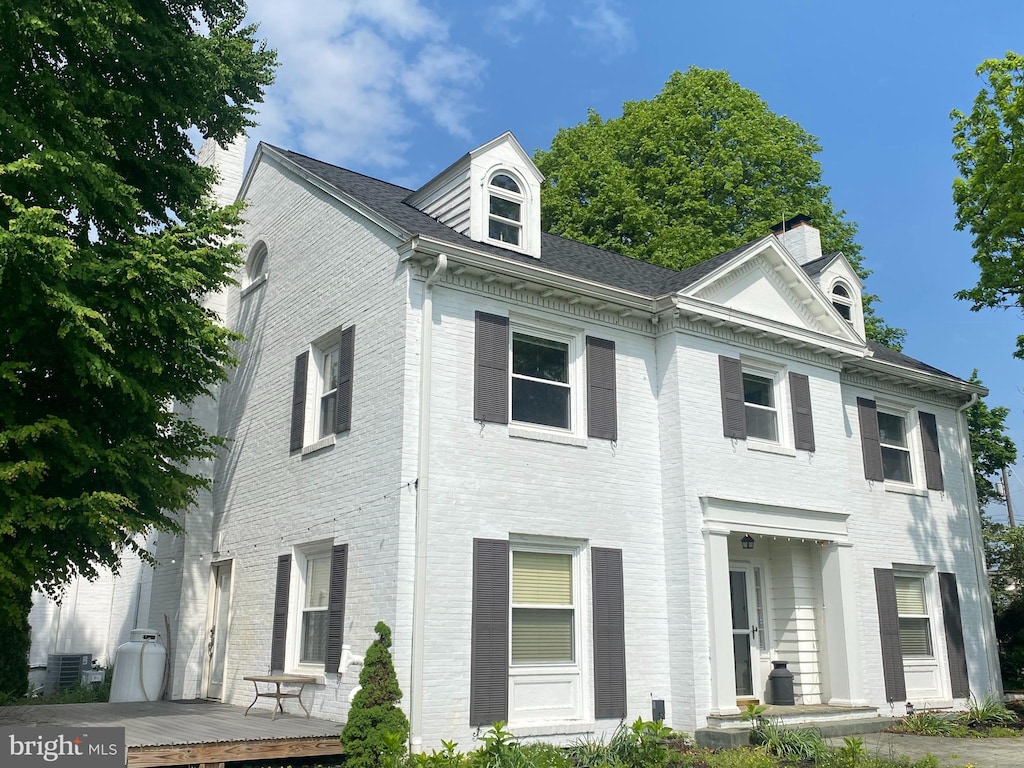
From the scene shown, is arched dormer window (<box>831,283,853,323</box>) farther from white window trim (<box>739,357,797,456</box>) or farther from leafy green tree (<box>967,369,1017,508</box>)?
leafy green tree (<box>967,369,1017,508</box>)

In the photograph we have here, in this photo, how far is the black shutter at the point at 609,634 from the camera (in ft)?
41.4

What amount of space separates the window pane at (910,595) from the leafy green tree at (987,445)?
1321 centimetres

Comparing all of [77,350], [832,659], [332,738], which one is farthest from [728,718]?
[77,350]

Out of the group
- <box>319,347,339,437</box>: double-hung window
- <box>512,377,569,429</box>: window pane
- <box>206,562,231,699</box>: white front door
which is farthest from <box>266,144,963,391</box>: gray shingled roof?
<box>206,562,231,699</box>: white front door

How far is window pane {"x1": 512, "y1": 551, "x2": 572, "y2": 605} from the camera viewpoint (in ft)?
41.4

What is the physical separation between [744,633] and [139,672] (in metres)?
10.4

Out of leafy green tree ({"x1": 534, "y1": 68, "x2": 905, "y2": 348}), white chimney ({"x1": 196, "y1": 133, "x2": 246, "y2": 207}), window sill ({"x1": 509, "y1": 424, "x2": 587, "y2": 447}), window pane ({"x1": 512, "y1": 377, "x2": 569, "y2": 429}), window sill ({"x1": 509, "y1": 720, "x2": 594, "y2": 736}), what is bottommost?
window sill ({"x1": 509, "y1": 720, "x2": 594, "y2": 736})

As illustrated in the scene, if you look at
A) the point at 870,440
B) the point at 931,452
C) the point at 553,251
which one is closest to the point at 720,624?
the point at 870,440

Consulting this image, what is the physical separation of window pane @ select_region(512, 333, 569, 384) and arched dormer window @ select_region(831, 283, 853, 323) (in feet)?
26.2

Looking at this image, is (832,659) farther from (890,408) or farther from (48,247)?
(48,247)

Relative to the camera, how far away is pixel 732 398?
49.0ft

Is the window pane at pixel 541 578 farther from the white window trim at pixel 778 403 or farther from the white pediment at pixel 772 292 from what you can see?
the white pediment at pixel 772 292

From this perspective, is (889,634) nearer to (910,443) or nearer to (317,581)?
(910,443)

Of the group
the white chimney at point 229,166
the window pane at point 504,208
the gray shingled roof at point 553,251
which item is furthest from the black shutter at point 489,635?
the white chimney at point 229,166
